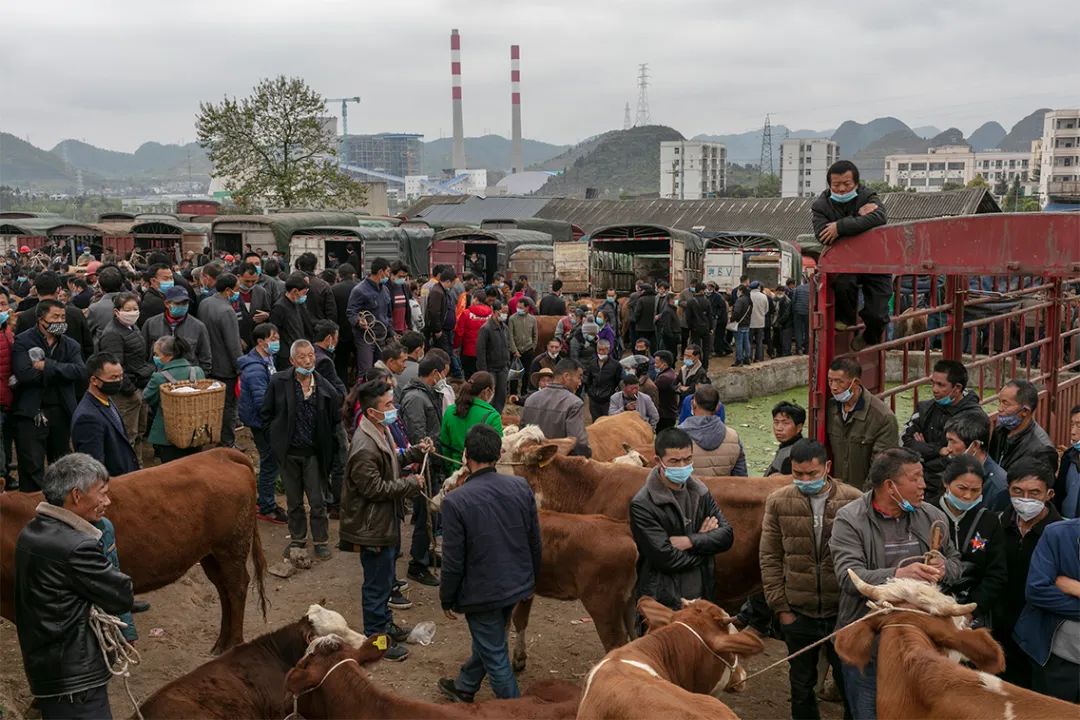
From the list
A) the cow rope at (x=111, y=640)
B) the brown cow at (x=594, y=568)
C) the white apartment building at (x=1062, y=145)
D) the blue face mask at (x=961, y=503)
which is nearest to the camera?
the cow rope at (x=111, y=640)

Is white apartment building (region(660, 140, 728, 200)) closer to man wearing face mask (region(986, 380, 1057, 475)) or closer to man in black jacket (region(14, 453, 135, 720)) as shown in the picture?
man wearing face mask (region(986, 380, 1057, 475))

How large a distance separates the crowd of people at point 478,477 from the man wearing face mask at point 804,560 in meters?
0.01

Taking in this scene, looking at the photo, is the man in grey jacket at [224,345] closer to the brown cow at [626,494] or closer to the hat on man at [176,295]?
the hat on man at [176,295]

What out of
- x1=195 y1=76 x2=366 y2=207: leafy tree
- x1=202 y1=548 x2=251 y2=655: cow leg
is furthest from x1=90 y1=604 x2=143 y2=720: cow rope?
x1=195 y1=76 x2=366 y2=207: leafy tree

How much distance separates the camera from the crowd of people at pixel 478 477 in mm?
4668

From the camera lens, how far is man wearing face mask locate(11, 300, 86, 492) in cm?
779

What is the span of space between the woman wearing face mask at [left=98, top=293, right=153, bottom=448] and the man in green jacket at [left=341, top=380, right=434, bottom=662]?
3055mm

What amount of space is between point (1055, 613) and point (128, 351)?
7268 millimetres

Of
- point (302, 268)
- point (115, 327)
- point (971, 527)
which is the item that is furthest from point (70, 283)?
point (971, 527)

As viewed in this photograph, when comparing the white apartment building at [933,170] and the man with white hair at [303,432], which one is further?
the white apartment building at [933,170]

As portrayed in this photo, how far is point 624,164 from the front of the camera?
17125 cm

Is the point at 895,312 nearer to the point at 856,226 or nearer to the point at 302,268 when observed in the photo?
the point at 856,226

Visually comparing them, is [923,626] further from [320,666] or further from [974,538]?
[320,666]

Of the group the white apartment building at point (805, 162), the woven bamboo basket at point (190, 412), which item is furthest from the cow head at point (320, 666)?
the white apartment building at point (805, 162)
